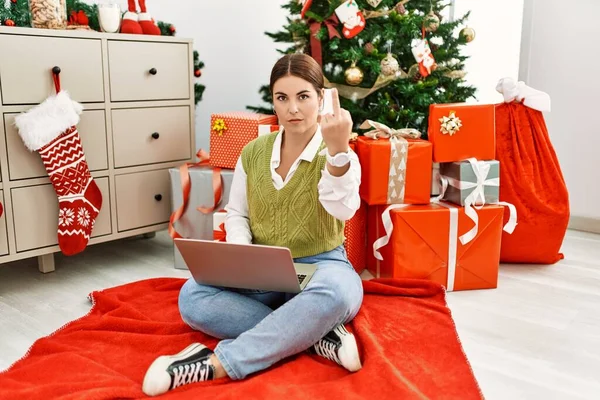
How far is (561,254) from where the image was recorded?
2.30 meters

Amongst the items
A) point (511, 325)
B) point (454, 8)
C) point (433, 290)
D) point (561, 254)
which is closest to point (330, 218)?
point (433, 290)

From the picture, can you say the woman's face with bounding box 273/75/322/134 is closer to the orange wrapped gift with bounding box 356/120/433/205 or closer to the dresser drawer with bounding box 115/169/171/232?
the orange wrapped gift with bounding box 356/120/433/205

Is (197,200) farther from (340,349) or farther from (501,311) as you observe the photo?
(501,311)

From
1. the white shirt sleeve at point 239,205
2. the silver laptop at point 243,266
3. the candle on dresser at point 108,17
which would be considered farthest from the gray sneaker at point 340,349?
the candle on dresser at point 108,17

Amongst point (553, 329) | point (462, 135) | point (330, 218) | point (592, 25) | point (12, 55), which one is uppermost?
point (592, 25)

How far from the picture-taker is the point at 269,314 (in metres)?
1.36

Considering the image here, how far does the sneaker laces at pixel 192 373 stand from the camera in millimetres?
1254

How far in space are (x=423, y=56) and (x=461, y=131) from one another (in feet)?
1.20

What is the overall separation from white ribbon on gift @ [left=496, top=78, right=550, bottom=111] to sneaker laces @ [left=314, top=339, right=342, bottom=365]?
1282 millimetres

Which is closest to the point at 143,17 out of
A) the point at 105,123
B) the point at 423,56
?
the point at 105,123

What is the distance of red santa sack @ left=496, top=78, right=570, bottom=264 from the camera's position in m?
2.17

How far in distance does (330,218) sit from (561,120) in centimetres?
174

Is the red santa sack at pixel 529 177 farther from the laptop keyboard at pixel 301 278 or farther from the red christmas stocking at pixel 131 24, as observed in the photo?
the red christmas stocking at pixel 131 24

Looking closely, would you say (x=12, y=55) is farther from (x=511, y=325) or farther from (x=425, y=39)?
(x=511, y=325)
